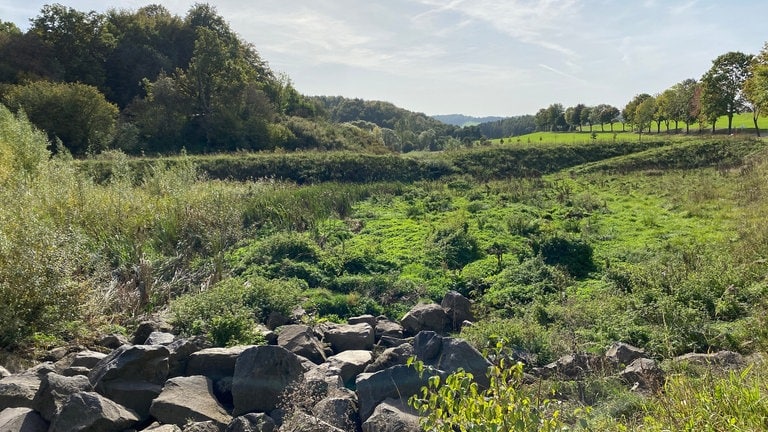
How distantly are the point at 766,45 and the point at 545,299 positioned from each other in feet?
98.8

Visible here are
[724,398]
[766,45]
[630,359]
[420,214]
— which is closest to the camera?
[724,398]

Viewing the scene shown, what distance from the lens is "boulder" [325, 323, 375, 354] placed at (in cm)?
744

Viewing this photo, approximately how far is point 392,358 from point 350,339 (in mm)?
1597

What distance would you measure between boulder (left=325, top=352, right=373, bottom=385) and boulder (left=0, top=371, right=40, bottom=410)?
3.12 metres

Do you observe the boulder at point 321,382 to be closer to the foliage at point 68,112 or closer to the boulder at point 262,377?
the boulder at point 262,377

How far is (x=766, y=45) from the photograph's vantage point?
95.0ft

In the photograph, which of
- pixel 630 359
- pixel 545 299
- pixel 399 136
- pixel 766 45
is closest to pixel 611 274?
pixel 545 299

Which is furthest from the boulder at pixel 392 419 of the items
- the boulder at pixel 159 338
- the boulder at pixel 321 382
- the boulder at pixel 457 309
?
the boulder at pixel 457 309

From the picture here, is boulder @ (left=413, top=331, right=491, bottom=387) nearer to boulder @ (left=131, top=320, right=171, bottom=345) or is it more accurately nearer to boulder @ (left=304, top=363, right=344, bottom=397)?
boulder @ (left=304, top=363, right=344, bottom=397)

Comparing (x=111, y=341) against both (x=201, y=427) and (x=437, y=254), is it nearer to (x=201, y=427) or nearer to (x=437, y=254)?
(x=201, y=427)

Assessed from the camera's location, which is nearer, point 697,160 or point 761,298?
point 761,298

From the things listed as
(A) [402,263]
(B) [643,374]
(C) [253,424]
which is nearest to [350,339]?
(C) [253,424]

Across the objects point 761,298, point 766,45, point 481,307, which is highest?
point 766,45

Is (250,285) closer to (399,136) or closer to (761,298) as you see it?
(761,298)
